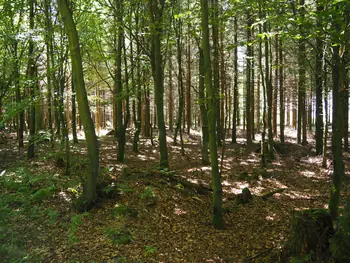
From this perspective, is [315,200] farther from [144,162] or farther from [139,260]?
[144,162]

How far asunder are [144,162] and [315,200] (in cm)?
765

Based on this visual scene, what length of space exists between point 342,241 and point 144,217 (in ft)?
14.9

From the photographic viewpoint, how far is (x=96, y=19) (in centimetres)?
1251

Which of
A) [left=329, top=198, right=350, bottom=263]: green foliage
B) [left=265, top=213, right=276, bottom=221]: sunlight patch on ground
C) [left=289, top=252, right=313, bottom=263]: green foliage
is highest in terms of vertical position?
[left=329, top=198, right=350, bottom=263]: green foliage

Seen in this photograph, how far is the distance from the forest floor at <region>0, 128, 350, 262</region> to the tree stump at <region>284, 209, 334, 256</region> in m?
0.77

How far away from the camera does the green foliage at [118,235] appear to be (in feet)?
18.4

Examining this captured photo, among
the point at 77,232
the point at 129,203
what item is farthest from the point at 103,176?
the point at 77,232

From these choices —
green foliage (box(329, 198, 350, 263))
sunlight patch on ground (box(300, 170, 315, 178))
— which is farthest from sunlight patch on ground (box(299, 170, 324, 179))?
green foliage (box(329, 198, 350, 263))

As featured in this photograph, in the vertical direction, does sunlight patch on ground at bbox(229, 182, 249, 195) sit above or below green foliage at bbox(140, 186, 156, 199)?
below

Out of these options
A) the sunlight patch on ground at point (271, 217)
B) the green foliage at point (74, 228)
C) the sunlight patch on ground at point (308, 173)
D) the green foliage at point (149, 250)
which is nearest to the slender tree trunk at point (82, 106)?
the green foliage at point (74, 228)

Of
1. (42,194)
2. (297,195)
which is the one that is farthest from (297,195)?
(42,194)

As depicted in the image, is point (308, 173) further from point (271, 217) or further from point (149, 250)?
point (149, 250)

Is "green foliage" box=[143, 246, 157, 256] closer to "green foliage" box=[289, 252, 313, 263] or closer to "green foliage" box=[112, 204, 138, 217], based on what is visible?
"green foliage" box=[112, 204, 138, 217]

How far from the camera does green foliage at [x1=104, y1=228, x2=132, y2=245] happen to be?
5.60 m
